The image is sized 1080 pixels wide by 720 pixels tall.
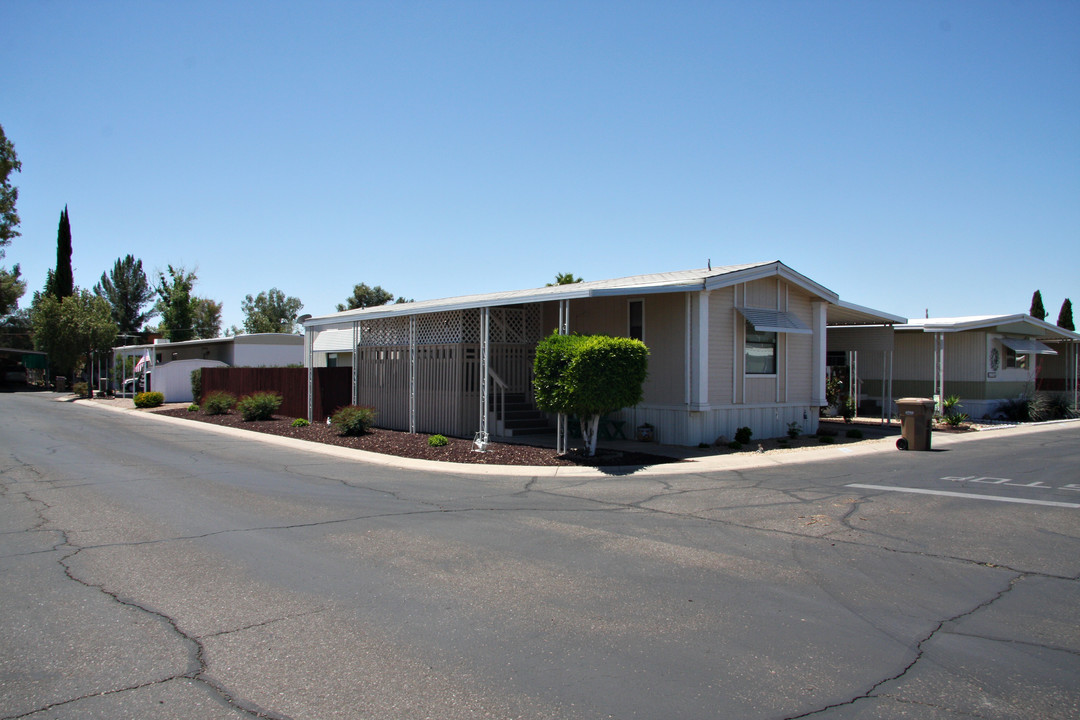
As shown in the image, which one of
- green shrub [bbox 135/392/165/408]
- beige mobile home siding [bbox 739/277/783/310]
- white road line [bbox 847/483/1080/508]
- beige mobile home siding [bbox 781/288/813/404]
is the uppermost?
beige mobile home siding [bbox 739/277/783/310]

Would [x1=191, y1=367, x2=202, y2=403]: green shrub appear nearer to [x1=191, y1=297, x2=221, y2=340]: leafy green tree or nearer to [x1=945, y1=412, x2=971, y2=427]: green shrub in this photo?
[x1=945, y1=412, x2=971, y2=427]: green shrub

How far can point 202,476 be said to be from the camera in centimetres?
1183

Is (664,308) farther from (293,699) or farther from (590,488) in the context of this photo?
(293,699)

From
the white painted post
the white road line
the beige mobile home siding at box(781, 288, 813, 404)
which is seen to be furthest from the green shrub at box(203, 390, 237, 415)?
the white road line

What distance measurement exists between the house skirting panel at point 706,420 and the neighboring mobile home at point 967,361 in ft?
25.8

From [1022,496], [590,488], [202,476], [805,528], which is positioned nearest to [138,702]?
[805,528]

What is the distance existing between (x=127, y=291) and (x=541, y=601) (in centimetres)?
7659

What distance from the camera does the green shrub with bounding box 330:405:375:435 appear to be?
17609 mm

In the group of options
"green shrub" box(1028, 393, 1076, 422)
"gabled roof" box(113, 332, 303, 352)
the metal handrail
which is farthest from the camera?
"gabled roof" box(113, 332, 303, 352)

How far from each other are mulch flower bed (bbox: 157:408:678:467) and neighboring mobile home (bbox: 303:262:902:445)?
86 centimetres

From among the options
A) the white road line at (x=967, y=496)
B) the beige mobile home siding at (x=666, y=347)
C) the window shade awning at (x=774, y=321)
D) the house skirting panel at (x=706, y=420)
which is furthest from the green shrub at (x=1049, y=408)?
the white road line at (x=967, y=496)

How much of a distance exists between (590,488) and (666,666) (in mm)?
6485

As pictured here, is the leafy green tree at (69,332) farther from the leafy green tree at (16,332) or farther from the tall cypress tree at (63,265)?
the leafy green tree at (16,332)

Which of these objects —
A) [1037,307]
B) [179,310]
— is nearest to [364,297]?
[179,310]
